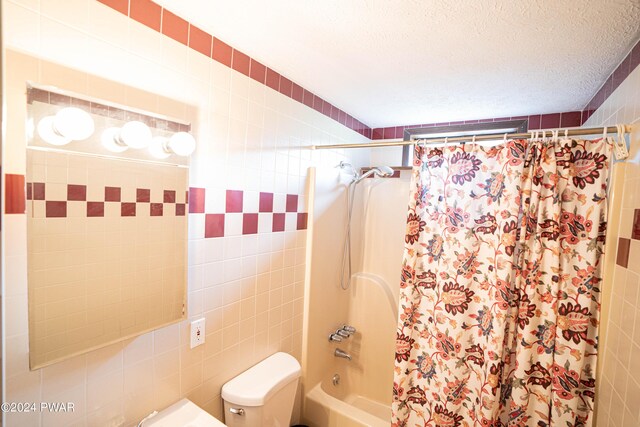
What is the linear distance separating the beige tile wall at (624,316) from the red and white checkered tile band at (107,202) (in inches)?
70.7

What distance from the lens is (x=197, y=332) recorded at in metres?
1.31

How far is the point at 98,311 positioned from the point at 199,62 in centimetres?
108

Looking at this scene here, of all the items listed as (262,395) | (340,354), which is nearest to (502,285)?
(262,395)

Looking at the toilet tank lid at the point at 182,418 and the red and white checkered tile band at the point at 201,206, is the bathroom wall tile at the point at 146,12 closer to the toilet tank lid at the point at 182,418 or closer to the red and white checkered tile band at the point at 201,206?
the red and white checkered tile band at the point at 201,206

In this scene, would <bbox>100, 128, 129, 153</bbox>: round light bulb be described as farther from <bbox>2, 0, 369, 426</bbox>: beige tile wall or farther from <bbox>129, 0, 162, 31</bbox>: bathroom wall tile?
<bbox>129, 0, 162, 31</bbox>: bathroom wall tile

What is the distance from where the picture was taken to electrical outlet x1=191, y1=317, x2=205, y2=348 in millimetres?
1290

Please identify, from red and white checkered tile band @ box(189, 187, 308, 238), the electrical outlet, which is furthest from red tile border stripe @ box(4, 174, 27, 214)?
the electrical outlet

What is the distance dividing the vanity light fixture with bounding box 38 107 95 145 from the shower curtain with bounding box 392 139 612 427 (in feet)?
4.77

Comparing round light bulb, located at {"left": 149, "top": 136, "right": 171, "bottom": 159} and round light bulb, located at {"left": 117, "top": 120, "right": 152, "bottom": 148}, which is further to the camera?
round light bulb, located at {"left": 149, "top": 136, "right": 171, "bottom": 159}

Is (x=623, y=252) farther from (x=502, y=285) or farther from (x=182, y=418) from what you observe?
(x=182, y=418)

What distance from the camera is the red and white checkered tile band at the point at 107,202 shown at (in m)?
0.86

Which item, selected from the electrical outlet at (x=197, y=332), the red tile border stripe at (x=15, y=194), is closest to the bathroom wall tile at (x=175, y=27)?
the red tile border stripe at (x=15, y=194)

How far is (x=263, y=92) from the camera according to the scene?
1560 mm

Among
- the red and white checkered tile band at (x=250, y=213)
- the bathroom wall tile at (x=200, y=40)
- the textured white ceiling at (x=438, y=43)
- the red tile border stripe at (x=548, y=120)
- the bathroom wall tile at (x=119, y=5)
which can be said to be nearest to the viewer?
the bathroom wall tile at (x=119, y=5)
